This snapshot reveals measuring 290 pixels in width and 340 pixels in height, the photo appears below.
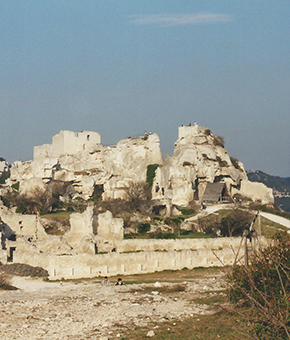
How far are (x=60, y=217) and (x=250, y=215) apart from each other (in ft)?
44.0

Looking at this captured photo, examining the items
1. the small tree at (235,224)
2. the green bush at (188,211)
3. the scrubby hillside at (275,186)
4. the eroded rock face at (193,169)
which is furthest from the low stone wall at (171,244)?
the scrubby hillside at (275,186)

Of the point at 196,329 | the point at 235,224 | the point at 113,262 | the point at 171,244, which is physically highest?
Answer: the point at 235,224

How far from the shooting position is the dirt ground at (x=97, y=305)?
54.7 feet

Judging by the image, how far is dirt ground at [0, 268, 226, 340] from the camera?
16.7m

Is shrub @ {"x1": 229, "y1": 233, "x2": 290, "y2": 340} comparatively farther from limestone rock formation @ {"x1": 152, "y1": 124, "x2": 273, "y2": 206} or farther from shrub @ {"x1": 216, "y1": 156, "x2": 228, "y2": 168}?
shrub @ {"x1": 216, "y1": 156, "x2": 228, "y2": 168}

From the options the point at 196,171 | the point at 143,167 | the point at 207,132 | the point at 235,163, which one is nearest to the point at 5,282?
the point at 196,171

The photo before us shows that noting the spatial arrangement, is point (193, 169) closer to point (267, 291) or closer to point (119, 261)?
point (119, 261)

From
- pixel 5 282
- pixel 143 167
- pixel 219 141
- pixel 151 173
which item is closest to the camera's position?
pixel 5 282

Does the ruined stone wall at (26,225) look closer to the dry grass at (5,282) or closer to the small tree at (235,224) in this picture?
the dry grass at (5,282)

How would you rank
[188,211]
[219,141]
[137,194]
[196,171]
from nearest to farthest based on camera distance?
[188,211] → [137,194] → [196,171] → [219,141]

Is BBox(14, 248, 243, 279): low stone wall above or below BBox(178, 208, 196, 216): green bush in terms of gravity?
below

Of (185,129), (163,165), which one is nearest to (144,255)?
(163,165)

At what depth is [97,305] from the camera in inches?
796

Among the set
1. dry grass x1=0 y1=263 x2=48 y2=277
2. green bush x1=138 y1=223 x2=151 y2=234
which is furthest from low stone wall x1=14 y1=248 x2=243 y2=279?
green bush x1=138 y1=223 x2=151 y2=234
